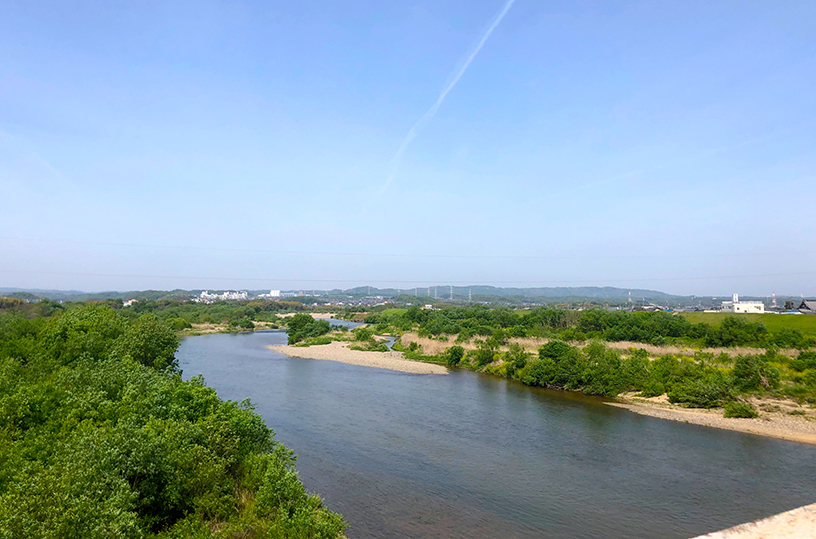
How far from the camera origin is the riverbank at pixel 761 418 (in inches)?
929

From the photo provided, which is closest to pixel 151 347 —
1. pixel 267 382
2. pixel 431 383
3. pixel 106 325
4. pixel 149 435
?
pixel 106 325

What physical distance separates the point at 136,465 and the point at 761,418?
3089cm

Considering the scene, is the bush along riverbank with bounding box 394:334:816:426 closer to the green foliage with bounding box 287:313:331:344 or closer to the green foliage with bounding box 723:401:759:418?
the green foliage with bounding box 723:401:759:418

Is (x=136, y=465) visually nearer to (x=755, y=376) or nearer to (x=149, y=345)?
(x=149, y=345)

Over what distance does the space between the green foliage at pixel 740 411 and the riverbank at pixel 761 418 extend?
13.1 inches

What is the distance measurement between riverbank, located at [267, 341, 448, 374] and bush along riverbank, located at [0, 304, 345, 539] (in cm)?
2845

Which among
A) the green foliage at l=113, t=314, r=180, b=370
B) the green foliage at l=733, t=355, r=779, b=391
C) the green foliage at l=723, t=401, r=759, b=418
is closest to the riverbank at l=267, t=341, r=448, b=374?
the green foliage at l=113, t=314, r=180, b=370

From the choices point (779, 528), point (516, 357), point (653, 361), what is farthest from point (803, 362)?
point (779, 528)

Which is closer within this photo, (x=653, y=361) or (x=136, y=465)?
(x=136, y=465)

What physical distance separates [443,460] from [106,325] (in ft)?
67.5

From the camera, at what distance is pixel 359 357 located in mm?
49500

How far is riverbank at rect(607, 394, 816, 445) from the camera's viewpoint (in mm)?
23594

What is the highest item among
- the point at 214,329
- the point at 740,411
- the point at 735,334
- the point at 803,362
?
the point at 735,334

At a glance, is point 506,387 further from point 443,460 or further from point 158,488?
point 158,488
